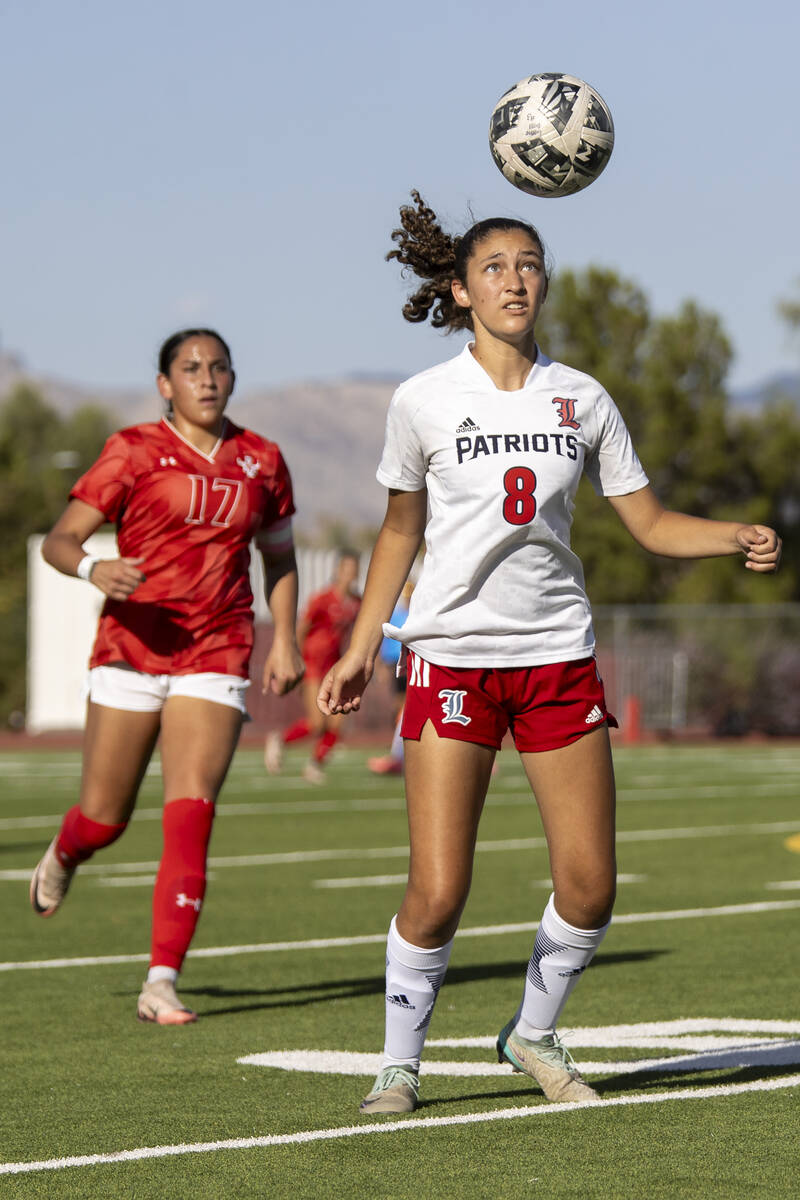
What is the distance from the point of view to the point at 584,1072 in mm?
6336

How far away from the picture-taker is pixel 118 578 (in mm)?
7094

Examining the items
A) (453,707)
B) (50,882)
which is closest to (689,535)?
(453,707)

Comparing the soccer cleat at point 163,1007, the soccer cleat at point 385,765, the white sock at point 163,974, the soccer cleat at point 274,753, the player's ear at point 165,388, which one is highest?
the player's ear at point 165,388

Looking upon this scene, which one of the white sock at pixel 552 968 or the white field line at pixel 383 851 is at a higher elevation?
the white sock at pixel 552 968

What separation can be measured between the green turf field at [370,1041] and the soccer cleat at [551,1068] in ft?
0.32

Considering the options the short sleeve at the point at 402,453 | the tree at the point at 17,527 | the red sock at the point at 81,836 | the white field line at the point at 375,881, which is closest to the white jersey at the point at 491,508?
the short sleeve at the point at 402,453

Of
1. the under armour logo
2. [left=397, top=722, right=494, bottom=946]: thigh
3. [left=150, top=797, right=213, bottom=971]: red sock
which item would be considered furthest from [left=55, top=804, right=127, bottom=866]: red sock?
[left=397, top=722, right=494, bottom=946]: thigh

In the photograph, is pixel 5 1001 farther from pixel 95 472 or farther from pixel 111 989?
pixel 95 472

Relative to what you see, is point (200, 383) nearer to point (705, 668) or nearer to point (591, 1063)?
point (591, 1063)

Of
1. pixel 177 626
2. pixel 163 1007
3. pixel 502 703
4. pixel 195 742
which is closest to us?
pixel 502 703

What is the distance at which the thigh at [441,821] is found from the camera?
5.64 metres

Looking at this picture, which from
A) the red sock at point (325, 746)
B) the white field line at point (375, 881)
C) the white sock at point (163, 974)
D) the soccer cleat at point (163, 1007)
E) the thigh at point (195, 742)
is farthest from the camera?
the red sock at point (325, 746)

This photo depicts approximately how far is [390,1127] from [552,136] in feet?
10.2

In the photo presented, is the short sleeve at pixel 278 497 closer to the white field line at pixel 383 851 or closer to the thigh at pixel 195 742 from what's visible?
the thigh at pixel 195 742
